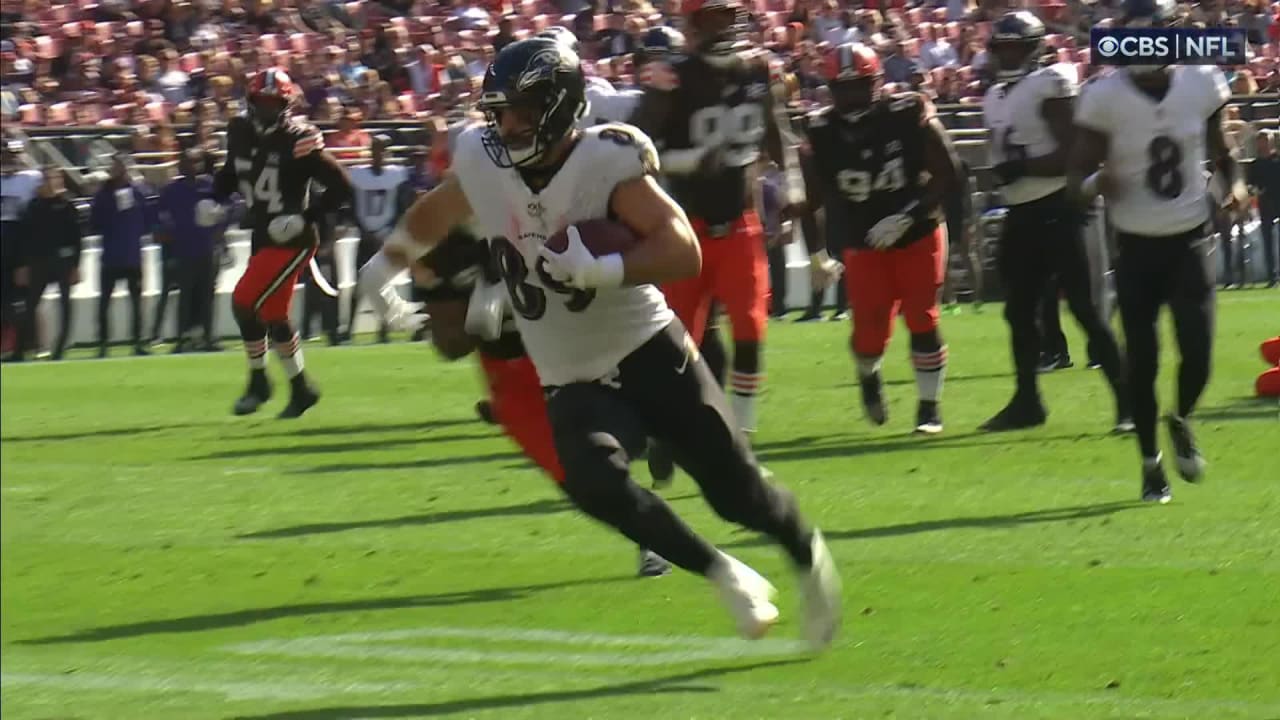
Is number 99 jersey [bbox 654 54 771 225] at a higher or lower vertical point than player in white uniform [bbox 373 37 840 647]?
lower

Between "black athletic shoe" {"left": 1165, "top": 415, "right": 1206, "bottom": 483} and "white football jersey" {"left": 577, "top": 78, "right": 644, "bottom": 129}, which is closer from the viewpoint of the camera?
"black athletic shoe" {"left": 1165, "top": 415, "right": 1206, "bottom": 483}

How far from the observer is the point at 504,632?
6500mm

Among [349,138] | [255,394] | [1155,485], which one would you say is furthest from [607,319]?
[349,138]

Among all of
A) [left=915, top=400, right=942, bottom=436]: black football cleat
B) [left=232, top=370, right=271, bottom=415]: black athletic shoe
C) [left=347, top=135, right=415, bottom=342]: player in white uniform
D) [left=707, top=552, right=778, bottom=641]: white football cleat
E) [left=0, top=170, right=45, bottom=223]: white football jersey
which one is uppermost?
[left=707, top=552, right=778, bottom=641]: white football cleat

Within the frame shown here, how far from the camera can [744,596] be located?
5.47 m

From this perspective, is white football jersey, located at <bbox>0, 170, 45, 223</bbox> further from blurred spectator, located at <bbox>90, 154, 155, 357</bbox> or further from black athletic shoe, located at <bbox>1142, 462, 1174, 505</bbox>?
black athletic shoe, located at <bbox>1142, 462, 1174, 505</bbox>

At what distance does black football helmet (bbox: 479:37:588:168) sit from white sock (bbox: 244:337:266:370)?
22.5 feet

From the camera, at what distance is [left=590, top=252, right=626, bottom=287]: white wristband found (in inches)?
209

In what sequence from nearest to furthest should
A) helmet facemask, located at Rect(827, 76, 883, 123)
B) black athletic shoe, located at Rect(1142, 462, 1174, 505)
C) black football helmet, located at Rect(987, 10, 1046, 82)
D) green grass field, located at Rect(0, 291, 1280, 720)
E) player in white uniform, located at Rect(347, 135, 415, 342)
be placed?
green grass field, located at Rect(0, 291, 1280, 720) → black athletic shoe, located at Rect(1142, 462, 1174, 505) → black football helmet, located at Rect(987, 10, 1046, 82) → helmet facemask, located at Rect(827, 76, 883, 123) → player in white uniform, located at Rect(347, 135, 415, 342)

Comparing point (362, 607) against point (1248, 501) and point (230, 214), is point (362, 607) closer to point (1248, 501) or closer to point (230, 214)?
point (1248, 501)

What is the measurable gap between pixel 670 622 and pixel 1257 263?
4152 millimetres

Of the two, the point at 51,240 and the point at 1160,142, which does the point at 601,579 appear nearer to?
the point at 1160,142

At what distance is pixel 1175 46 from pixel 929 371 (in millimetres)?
2650

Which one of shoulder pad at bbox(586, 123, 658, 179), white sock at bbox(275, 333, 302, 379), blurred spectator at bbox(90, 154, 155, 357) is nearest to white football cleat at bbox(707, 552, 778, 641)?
shoulder pad at bbox(586, 123, 658, 179)
